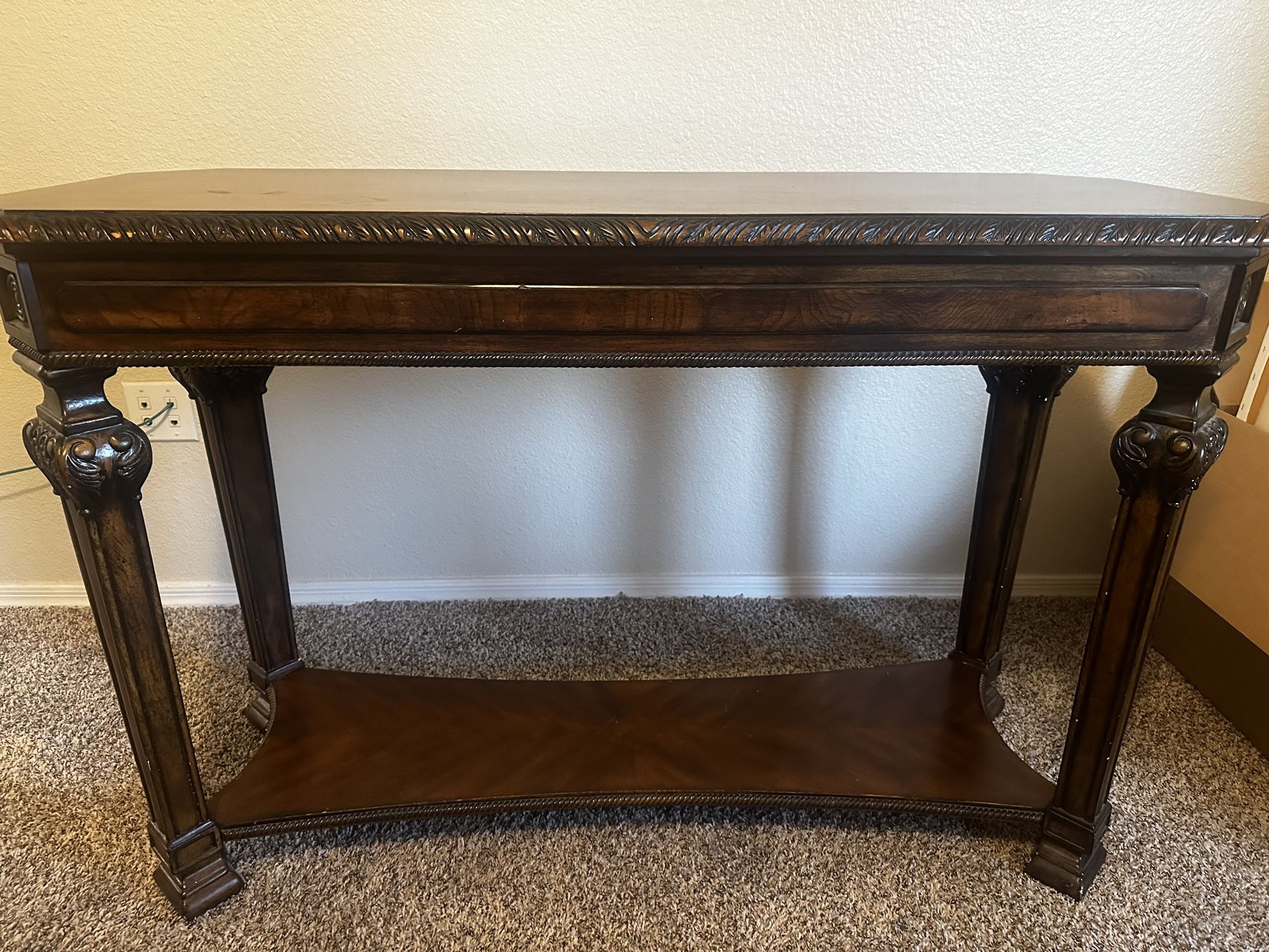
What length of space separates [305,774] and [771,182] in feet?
2.81

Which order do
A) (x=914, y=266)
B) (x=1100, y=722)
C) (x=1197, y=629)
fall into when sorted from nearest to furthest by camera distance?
(x=914, y=266), (x=1100, y=722), (x=1197, y=629)

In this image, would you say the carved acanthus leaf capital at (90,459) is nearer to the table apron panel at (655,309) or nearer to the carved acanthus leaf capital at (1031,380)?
the table apron panel at (655,309)

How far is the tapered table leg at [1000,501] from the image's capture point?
3.31 ft

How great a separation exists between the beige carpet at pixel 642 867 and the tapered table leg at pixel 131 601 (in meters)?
0.07

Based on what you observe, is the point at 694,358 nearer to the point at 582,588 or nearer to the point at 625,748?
the point at 625,748

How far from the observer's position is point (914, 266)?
0.67m

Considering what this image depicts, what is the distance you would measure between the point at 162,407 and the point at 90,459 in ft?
2.17

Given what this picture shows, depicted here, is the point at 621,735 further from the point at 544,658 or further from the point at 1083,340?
the point at 1083,340

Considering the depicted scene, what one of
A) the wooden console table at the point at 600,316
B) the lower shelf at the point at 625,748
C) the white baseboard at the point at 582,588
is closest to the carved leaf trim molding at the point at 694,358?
the wooden console table at the point at 600,316

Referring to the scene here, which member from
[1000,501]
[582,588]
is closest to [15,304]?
[582,588]

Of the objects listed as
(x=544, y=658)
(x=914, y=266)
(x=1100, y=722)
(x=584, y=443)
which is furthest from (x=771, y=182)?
(x=544, y=658)

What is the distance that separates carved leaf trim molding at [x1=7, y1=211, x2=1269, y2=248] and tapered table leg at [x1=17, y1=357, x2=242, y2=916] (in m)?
0.14

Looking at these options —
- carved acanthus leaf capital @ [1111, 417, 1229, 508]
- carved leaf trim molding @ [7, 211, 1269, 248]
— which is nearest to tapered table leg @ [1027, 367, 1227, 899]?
carved acanthus leaf capital @ [1111, 417, 1229, 508]

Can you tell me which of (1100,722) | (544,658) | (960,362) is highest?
(960,362)
